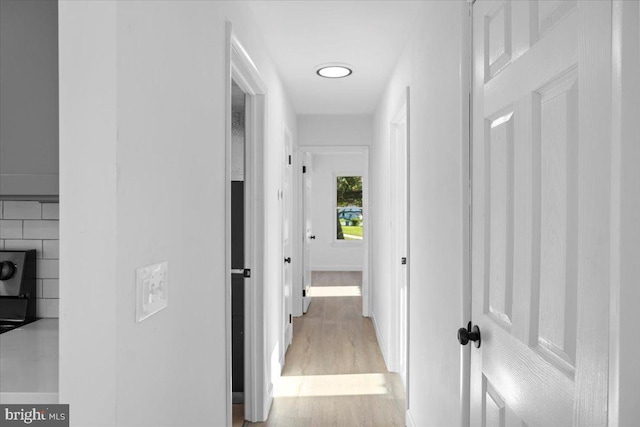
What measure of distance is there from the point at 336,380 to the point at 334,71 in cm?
243

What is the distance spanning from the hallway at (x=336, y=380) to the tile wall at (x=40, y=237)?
66.0 inches

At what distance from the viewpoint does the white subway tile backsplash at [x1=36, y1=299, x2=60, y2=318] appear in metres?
1.71

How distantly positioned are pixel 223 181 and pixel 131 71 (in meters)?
0.90

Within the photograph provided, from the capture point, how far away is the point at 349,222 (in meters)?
10.1

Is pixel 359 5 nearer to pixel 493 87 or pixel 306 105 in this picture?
pixel 493 87

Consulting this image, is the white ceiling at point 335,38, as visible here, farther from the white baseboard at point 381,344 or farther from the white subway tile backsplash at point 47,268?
the white baseboard at point 381,344

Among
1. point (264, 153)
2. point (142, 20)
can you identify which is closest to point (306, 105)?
point (264, 153)

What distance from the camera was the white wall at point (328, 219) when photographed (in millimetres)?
9922

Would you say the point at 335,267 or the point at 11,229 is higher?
the point at 11,229

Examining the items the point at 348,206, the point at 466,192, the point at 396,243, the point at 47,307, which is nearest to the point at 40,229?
the point at 47,307

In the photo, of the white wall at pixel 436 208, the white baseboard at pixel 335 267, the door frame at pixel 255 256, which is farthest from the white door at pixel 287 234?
the white baseboard at pixel 335 267

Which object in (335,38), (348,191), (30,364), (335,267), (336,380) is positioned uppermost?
(335,38)

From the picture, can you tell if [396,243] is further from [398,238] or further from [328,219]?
[328,219]

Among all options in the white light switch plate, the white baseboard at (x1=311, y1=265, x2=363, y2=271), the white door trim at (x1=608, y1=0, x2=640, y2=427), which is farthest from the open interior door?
the white baseboard at (x1=311, y1=265, x2=363, y2=271)
